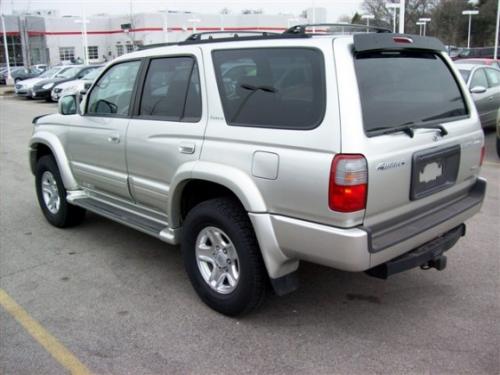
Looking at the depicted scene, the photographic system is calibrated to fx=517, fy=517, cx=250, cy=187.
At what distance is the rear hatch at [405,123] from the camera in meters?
3.01

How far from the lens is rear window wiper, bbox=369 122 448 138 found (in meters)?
3.12

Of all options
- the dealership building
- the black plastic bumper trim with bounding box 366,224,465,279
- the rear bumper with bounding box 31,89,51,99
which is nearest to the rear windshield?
the black plastic bumper trim with bounding box 366,224,465,279

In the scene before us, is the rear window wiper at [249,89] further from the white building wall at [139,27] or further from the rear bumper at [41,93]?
the white building wall at [139,27]

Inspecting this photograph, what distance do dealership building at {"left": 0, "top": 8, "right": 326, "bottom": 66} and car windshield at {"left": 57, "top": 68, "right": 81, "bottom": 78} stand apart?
35.6m

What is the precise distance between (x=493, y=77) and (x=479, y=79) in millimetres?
822

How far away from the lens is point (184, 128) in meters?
3.88

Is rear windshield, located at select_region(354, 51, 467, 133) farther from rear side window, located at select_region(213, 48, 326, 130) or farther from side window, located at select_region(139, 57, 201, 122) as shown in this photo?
side window, located at select_region(139, 57, 201, 122)

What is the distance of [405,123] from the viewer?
332cm

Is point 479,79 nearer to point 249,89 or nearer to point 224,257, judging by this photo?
point 249,89

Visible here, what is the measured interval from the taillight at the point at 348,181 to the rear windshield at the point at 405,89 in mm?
249

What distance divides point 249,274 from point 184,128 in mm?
1206

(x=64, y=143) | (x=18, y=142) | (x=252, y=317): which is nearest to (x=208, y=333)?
(x=252, y=317)

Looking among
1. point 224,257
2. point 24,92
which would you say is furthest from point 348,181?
point 24,92

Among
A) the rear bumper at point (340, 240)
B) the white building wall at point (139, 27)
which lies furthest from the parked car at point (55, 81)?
the white building wall at point (139, 27)
